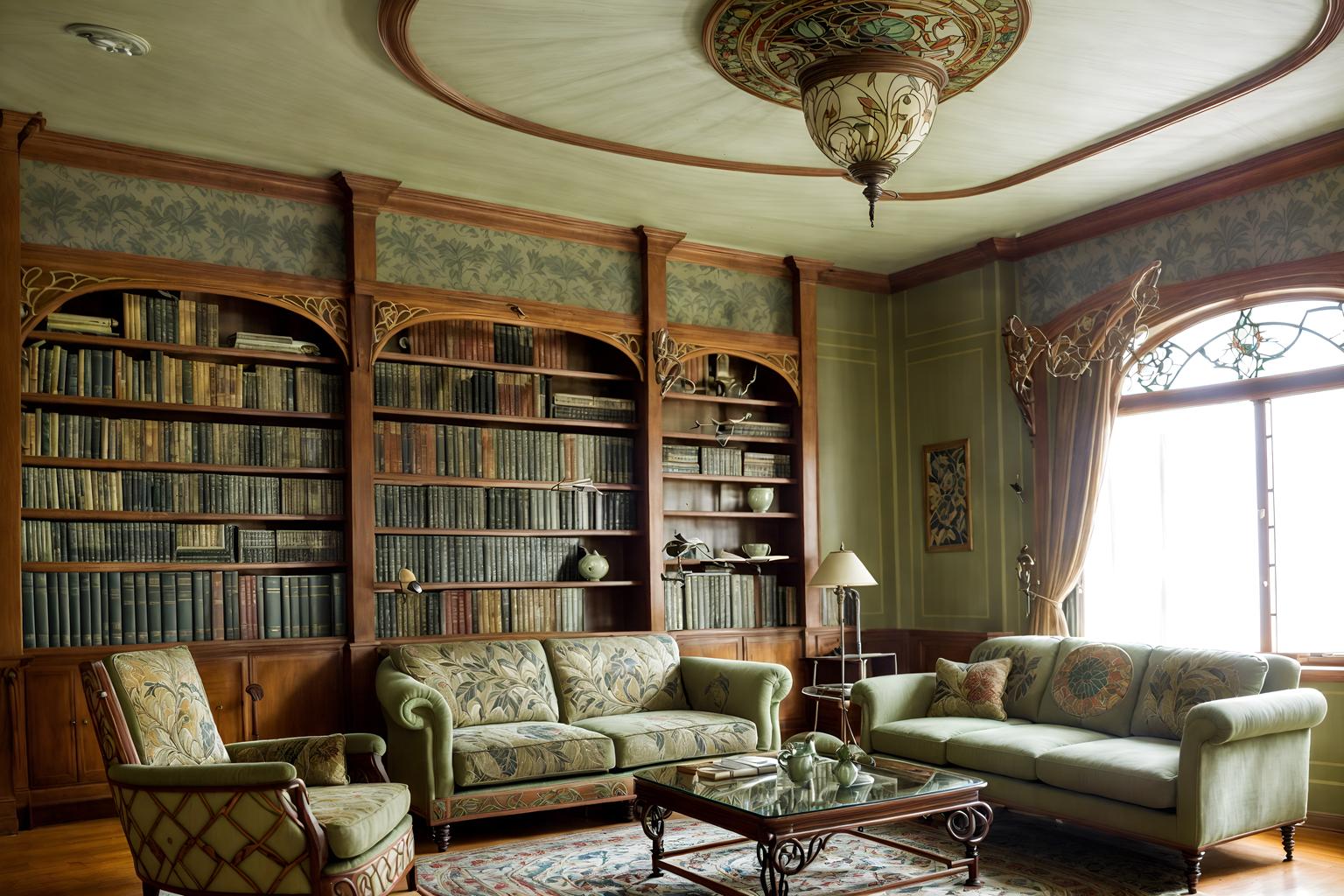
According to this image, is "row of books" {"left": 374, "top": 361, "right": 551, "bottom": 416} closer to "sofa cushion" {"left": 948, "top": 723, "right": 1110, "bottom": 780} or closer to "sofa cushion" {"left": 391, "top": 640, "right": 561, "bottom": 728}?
"sofa cushion" {"left": 391, "top": 640, "right": 561, "bottom": 728}

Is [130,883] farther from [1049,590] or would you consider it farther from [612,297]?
[1049,590]

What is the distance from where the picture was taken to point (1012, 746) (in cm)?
491

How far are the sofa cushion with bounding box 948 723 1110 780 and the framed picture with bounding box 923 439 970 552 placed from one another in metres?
2.18

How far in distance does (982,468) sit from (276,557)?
432 cm

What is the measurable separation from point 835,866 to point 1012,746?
1.02 meters

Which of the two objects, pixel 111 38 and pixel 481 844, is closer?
pixel 111 38

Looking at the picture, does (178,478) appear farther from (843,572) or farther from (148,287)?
(843,572)

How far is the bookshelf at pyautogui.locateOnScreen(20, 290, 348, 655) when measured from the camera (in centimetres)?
525

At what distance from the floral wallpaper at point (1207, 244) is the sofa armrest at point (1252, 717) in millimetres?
2238

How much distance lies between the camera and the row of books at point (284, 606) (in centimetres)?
562

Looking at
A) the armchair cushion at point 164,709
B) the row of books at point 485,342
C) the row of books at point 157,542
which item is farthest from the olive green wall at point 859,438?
the armchair cushion at point 164,709

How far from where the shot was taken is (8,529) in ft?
16.4

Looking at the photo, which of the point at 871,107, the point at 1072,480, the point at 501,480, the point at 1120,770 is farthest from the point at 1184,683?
the point at 501,480

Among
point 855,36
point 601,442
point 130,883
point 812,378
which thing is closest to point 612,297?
point 601,442
